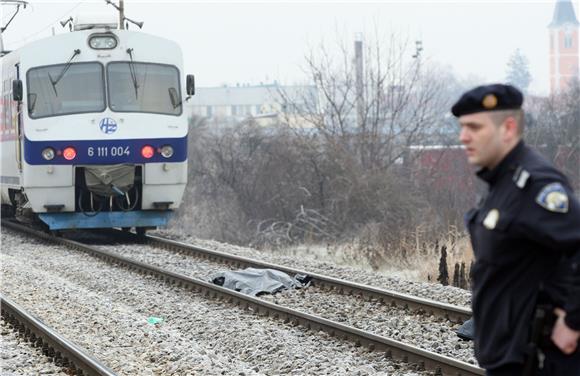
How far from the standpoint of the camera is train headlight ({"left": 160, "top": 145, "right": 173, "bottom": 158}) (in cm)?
1791

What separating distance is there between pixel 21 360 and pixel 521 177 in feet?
19.1

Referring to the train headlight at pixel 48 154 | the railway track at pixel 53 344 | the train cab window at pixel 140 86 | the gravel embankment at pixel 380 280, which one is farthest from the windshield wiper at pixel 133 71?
the railway track at pixel 53 344

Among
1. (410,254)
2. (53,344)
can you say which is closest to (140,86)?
(410,254)

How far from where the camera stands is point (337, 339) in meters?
8.94

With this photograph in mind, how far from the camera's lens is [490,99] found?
3.64 meters

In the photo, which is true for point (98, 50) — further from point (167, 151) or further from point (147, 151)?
point (167, 151)

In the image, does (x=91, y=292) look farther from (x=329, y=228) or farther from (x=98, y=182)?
(x=329, y=228)

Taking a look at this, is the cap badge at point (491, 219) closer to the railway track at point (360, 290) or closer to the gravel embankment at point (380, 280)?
the railway track at point (360, 290)

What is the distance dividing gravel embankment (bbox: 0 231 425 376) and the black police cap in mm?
4149

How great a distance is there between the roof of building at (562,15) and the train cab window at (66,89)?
159625 mm

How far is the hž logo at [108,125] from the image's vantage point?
17.5 metres

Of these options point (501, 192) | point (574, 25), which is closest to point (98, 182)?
point (501, 192)

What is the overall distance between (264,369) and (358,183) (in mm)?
19057

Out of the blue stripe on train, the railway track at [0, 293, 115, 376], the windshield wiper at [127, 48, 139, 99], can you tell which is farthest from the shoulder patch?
the windshield wiper at [127, 48, 139, 99]
